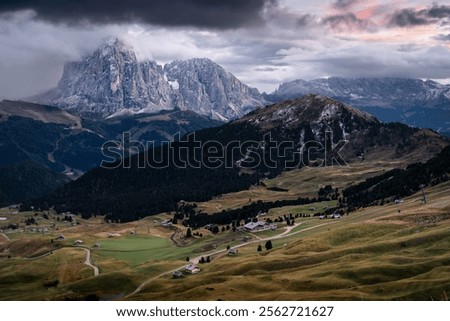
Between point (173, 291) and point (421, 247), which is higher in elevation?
point (421, 247)

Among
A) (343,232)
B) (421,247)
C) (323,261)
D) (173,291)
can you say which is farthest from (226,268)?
(421,247)

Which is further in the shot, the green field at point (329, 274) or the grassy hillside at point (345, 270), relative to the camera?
the green field at point (329, 274)

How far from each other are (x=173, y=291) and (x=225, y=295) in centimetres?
3314

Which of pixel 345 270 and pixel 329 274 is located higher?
pixel 345 270

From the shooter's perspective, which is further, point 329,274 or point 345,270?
point 329,274

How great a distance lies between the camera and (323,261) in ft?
538

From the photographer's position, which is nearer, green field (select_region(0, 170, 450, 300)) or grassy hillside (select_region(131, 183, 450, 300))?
grassy hillside (select_region(131, 183, 450, 300))
